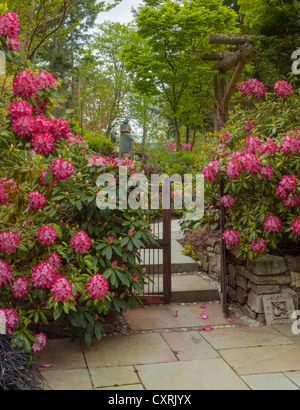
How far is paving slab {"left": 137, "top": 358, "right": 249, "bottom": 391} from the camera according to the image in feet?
7.94

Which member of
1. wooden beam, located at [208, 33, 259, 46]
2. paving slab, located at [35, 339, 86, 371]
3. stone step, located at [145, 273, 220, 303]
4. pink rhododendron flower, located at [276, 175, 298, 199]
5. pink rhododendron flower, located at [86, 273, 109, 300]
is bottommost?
paving slab, located at [35, 339, 86, 371]

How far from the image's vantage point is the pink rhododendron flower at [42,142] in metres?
2.22

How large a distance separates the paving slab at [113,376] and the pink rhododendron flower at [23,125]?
4.92 feet

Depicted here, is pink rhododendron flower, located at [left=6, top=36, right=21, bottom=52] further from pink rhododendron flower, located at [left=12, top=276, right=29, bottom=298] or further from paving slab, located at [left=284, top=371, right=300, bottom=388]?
paving slab, located at [left=284, top=371, right=300, bottom=388]

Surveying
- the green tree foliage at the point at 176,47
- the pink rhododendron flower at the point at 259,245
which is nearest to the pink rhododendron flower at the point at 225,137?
the pink rhododendron flower at the point at 259,245

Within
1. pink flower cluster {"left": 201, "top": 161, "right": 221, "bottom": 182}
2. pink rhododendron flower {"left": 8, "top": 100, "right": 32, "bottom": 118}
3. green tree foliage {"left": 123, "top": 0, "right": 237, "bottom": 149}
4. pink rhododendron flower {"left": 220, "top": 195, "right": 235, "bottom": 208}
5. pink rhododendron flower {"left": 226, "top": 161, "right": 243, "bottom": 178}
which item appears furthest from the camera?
green tree foliage {"left": 123, "top": 0, "right": 237, "bottom": 149}

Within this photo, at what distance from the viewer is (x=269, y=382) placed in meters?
2.47

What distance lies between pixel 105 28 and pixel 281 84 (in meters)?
14.6

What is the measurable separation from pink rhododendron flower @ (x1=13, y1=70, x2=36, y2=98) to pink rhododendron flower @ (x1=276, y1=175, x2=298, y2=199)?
6.61 ft

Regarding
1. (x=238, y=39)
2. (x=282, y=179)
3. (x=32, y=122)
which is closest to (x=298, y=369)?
(x=282, y=179)

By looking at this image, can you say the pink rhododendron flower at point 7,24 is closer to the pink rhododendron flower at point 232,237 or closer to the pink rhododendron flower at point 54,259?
the pink rhododendron flower at point 54,259

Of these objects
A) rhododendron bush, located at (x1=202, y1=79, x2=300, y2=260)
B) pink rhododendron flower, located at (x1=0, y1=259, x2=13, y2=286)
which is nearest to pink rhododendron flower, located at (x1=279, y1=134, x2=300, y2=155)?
rhododendron bush, located at (x1=202, y1=79, x2=300, y2=260)

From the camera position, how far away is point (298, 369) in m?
2.64
